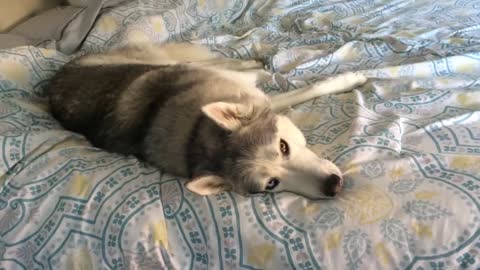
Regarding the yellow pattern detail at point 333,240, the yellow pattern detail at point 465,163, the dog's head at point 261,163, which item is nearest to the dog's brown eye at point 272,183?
the dog's head at point 261,163

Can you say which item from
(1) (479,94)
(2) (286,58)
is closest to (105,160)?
(2) (286,58)

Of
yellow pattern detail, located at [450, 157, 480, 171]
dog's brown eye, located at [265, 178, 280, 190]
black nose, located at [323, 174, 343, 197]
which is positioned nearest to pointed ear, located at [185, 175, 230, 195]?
dog's brown eye, located at [265, 178, 280, 190]

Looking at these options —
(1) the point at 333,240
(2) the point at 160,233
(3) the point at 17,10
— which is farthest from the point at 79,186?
(3) the point at 17,10

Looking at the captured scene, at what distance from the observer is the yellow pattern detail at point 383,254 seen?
122 cm

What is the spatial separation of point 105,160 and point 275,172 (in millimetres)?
→ 605

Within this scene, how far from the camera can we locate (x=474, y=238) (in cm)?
118

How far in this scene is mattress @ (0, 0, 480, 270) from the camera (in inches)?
49.1

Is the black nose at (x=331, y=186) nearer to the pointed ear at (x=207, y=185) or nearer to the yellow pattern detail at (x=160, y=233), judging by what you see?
the pointed ear at (x=207, y=185)

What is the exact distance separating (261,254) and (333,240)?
198 millimetres

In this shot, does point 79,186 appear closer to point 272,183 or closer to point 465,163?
point 272,183

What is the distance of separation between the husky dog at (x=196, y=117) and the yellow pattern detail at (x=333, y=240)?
138mm

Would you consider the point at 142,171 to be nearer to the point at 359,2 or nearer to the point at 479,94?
the point at 479,94

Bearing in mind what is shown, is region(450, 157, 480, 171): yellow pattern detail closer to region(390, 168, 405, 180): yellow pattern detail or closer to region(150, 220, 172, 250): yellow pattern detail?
region(390, 168, 405, 180): yellow pattern detail

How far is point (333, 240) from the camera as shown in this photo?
4.14 ft
